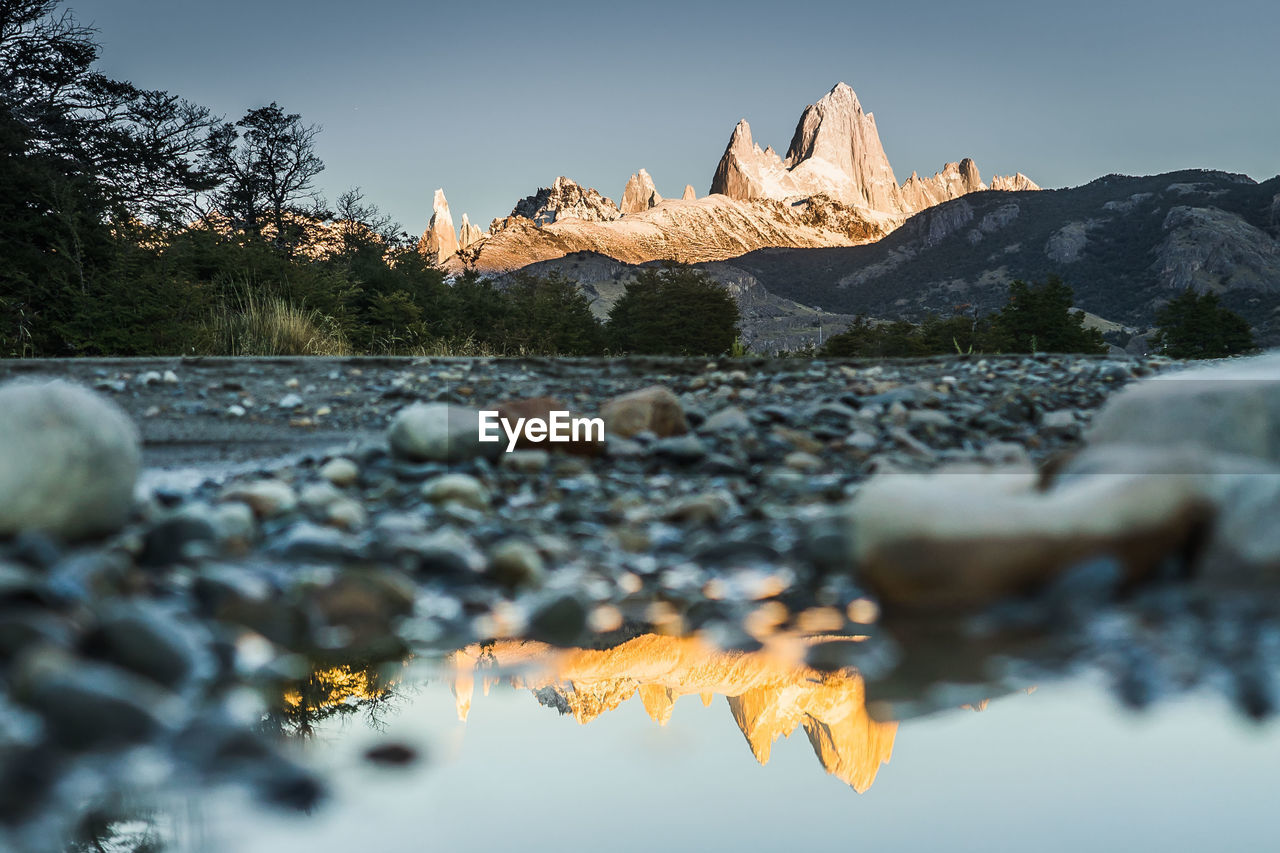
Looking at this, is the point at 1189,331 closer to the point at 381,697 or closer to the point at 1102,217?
the point at 381,697

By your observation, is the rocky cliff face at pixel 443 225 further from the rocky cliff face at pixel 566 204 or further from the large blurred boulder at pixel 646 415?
the large blurred boulder at pixel 646 415

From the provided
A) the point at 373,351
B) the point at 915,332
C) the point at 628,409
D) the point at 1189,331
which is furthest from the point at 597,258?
the point at 628,409

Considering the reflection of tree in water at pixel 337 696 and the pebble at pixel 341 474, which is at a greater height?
the pebble at pixel 341 474

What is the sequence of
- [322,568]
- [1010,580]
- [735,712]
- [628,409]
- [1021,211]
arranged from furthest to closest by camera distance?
[1021,211] < [628,409] < [322,568] < [1010,580] < [735,712]

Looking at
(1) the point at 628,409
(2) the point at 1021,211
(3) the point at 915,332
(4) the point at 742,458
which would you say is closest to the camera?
(4) the point at 742,458

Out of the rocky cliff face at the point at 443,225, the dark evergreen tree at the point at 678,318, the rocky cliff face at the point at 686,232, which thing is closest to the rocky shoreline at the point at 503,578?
the dark evergreen tree at the point at 678,318

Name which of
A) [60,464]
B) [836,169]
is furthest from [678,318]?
[836,169]

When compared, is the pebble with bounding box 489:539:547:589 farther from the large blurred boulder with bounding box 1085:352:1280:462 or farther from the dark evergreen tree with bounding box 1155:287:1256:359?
the dark evergreen tree with bounding box 1155:287:1256:359
